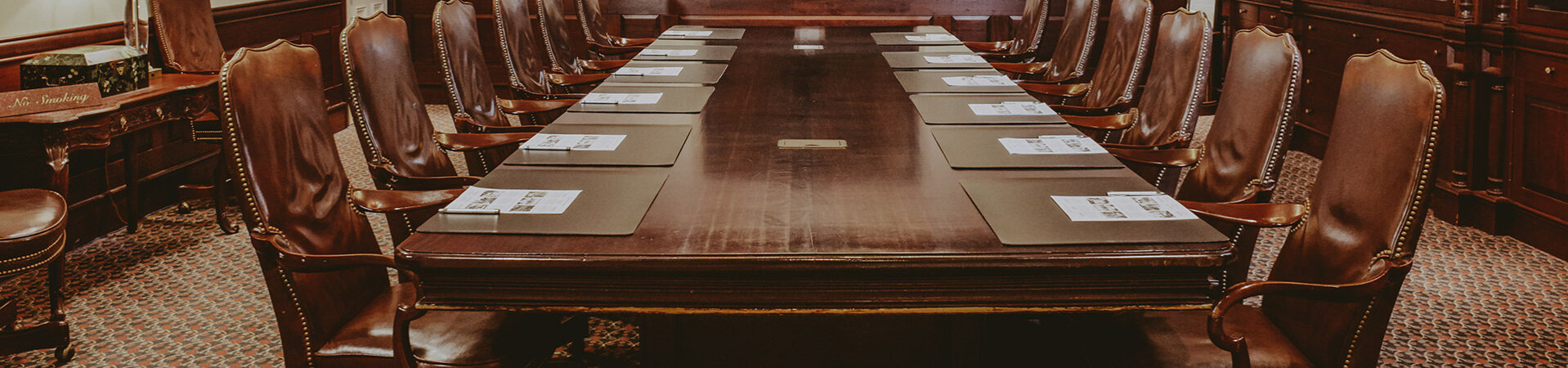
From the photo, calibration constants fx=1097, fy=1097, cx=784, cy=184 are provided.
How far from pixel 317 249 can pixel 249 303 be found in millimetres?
1583

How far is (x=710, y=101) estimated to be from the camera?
3.21m

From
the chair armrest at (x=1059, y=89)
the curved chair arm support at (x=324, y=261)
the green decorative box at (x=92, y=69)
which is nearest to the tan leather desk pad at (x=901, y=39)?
the chair armrest at (x=1059, y=89)

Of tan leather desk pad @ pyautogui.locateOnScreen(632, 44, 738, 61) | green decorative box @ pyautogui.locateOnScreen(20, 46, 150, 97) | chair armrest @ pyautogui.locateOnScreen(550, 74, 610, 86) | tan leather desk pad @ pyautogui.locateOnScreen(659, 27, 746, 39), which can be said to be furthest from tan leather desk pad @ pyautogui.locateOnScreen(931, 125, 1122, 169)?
tan leather desk pad @ pyautogui.locateOnScreen(659, 27, 746, 39)

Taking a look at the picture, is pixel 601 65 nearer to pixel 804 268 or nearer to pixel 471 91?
pixel 471 91

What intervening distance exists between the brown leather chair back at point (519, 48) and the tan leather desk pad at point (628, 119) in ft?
4.05

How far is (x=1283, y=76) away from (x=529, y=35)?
2920 millimetres

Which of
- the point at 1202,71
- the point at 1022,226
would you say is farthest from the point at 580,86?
the point at 1022,226

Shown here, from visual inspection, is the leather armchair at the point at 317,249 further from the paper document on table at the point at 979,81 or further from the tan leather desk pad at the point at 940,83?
the paper document on table at the point at 979,81

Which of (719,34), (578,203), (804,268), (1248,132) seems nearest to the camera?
(804,268)

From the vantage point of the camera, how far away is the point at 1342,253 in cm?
192

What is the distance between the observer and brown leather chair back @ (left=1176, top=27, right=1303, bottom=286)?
8.09 ft

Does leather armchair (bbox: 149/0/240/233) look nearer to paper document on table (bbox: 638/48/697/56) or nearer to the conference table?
paper document on table (bbox: 638/48/697/56)

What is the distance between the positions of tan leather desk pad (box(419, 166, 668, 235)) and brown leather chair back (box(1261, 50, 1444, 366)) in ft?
3.89

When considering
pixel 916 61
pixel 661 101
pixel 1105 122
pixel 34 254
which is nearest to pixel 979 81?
pixel 1105 122
